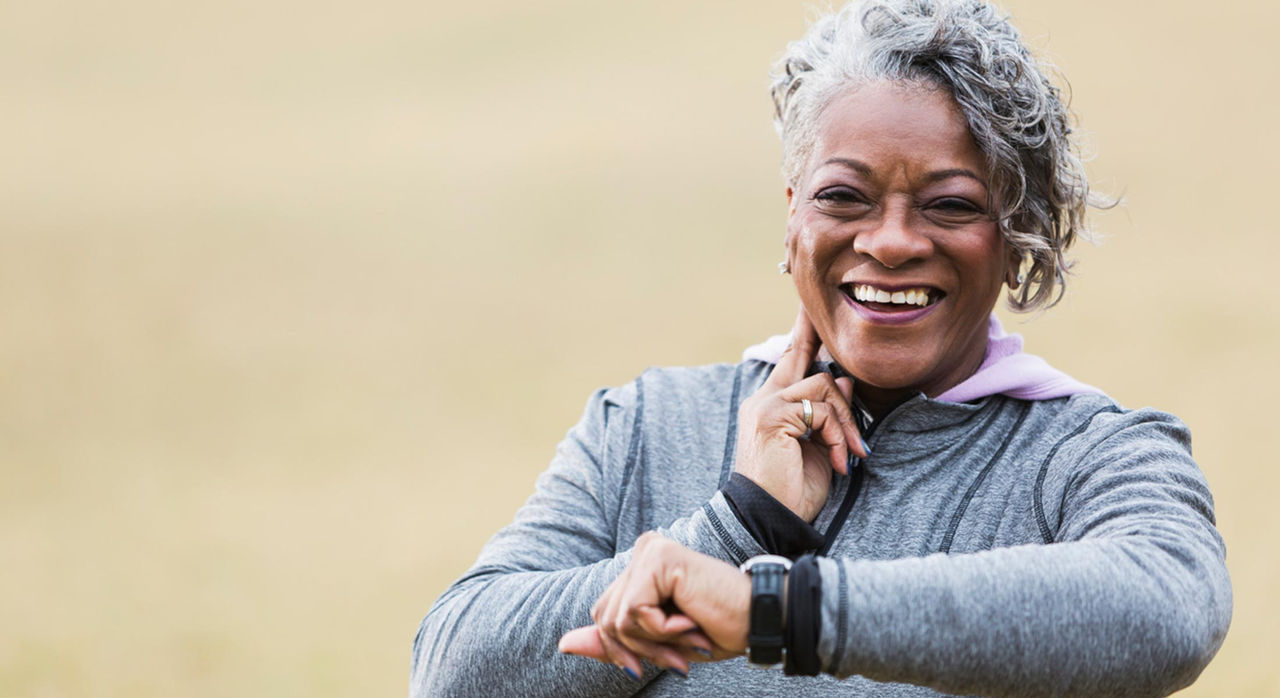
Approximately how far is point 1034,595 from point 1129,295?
9067 mm

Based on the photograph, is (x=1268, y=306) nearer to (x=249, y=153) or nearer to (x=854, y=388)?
(x=854, y=388)

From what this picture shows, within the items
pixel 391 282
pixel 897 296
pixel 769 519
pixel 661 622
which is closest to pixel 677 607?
pixel 661 622

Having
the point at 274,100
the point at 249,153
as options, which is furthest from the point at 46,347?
the point at 274,100

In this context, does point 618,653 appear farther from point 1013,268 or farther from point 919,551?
point 1013,268

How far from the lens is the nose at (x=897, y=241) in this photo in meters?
2.04

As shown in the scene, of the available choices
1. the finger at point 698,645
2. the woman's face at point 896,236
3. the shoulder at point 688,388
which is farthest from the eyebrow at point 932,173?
the finger at point 698,645

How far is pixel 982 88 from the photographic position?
205 centimetres

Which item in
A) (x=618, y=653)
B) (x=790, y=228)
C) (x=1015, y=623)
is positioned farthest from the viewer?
(x=790, y=228)

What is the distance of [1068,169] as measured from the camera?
2189 mm

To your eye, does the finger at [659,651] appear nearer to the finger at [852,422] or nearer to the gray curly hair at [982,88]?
the finger at [852,422]

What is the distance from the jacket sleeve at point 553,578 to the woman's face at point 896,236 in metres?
0.41

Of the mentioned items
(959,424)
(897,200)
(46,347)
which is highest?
(897,200)

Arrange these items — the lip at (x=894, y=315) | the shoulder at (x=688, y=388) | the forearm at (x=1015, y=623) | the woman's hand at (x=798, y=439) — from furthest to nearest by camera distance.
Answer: the shoulder at (x=688, y=388) < the lip at (x=894, y=315) < the woman's hand at (x=798, y=439) < the forearm at (x=1015, y=623)

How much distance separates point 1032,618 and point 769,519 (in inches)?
18.2
